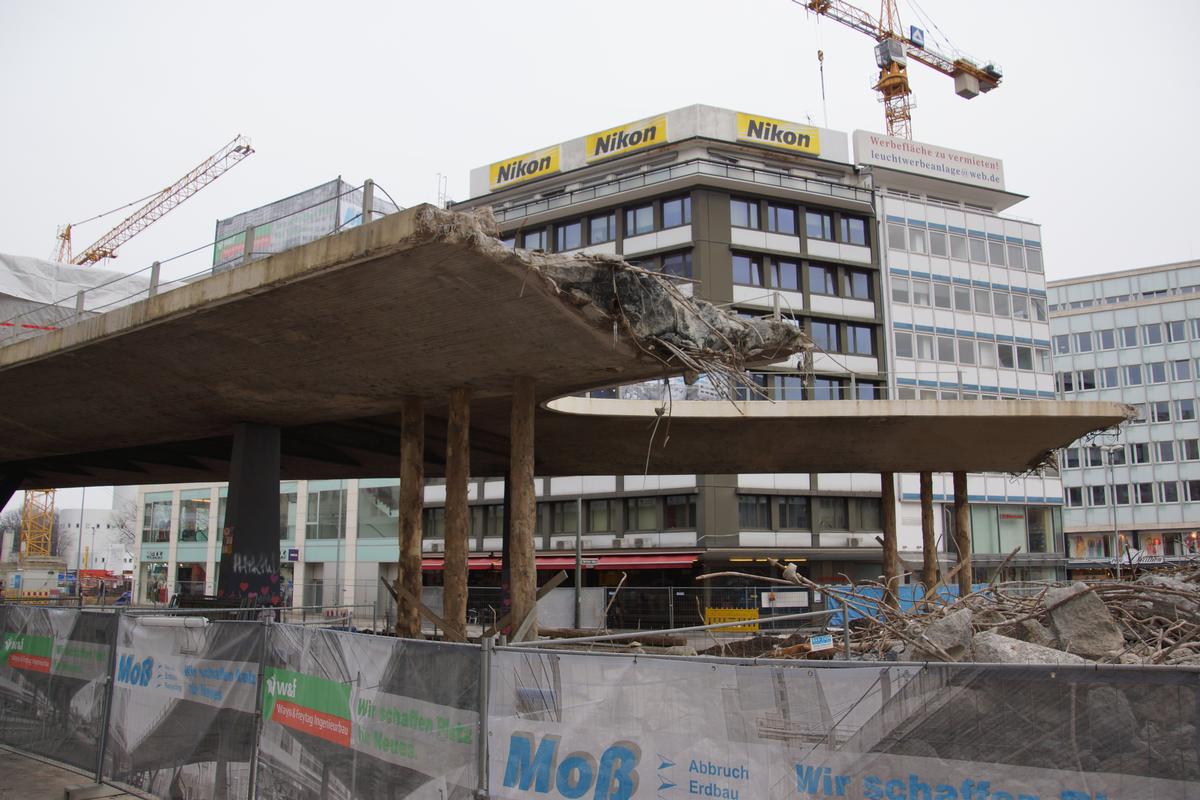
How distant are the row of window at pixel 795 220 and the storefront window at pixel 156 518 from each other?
46.9 metres

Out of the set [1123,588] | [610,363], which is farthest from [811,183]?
[1123,588]

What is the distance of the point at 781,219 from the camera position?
1934 inches

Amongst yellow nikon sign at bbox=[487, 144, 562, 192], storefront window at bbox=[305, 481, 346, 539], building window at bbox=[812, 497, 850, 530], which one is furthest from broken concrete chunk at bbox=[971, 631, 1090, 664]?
storefront window at bbox=[305, 481, 346, 539]

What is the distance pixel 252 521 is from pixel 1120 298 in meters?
77.8

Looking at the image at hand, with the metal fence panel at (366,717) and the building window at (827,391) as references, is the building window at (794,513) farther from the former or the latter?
the metal fence panel at (366,717)

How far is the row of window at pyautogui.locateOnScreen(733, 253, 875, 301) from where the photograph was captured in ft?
157

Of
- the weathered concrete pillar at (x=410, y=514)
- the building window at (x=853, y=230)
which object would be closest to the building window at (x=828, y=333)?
the building window at (x=853, y=230)

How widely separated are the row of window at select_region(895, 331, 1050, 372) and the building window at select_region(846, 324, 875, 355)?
148cm

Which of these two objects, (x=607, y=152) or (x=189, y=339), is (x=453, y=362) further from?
(x=607, y=152)

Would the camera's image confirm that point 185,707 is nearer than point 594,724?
No

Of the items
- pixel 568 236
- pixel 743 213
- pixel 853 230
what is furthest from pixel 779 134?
pixel 568 236

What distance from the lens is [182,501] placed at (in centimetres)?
6556

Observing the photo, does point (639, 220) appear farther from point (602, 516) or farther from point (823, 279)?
point (602, 516)

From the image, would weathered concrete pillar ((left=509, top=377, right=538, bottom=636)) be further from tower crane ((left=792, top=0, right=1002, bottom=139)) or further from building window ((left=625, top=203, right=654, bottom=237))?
tower crane ((left=792, top=0, right=1002, bottom=139))
